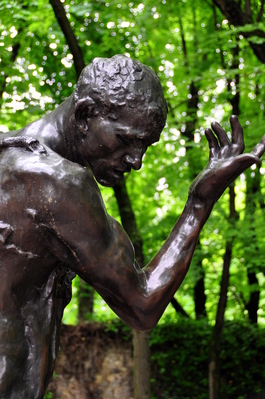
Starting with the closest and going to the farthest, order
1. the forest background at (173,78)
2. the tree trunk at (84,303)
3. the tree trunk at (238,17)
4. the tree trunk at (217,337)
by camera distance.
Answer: the tree trunk at (238,17) < the forest background at (173,78) < the tree trunk at (217,337) < the tree trunk at (84,303)

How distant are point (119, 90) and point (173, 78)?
5653mm

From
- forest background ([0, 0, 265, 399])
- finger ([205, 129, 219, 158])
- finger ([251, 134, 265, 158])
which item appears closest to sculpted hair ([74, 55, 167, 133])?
finger ([205, 129, 219, 158])

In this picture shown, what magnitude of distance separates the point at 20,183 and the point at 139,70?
655 millimetres

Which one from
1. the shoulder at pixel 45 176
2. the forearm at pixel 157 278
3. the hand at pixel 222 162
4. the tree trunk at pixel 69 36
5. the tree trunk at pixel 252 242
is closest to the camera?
the shoulder at pixel 45 176

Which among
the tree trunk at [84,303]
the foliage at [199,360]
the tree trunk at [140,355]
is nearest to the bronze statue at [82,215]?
the tree trunk at [140,355]

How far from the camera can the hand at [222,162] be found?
231cm

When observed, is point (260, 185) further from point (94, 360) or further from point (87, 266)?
point (87, 266)

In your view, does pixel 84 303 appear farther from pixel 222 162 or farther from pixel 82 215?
pixel 82 215

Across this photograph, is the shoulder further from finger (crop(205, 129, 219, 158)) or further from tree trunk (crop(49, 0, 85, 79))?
tree trunk (crop(49, 0, 85, 79))

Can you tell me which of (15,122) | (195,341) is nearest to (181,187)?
(15,122)

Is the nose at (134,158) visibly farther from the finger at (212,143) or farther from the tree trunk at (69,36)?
the tree trunk at (69,36)

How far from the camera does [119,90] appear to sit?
222cm

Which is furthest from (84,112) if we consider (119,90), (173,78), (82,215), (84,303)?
(84,303)

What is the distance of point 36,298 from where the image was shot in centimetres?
228
